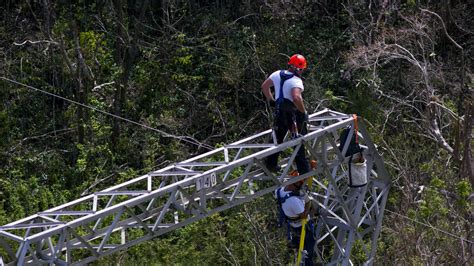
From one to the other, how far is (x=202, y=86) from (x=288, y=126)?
41.4 feet

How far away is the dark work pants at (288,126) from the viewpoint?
14.7 metres

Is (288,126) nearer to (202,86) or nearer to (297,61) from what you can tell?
(297,61)

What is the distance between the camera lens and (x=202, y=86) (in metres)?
27.4

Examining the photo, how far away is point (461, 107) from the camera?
25.0m

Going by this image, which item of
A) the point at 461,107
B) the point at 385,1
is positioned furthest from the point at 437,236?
the point at 385,1

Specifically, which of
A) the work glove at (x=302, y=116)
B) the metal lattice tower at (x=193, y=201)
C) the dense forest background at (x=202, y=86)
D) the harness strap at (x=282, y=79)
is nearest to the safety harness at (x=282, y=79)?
the harness strap at (x=282, y=79)

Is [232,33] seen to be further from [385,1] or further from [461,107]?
[461,107]

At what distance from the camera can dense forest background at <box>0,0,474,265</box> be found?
23750 mm

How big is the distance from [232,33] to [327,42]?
7.82 feet

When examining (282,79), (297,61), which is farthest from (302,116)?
(297,61)

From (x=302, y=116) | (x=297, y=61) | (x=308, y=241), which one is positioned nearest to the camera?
(x=297, y=61)

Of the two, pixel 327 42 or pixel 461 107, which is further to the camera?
pixel 327 42

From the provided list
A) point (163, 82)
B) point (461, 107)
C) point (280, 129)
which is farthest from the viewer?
point (163, 82)

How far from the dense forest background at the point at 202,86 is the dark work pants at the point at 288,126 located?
7.54 meters
